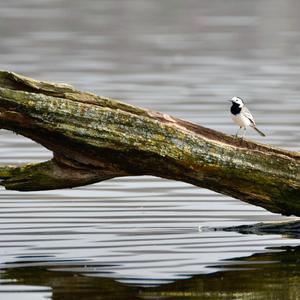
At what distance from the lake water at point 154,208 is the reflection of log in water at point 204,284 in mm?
11

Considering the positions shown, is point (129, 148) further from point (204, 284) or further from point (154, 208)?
point (154, 208)

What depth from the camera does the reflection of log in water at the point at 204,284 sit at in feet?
39.1

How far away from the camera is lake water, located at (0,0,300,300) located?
40.7ft

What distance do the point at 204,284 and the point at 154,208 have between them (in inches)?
137

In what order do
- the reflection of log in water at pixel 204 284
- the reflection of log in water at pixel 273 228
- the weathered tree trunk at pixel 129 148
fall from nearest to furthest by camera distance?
the reflection of log in water at pixel 204 284 < the weathered tree trunk at pixel 129 148 < the reflection of log in water at pixel 273 228

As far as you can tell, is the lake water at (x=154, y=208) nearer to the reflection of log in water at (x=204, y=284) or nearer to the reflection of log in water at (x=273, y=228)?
the reflection of log in water at (x=204, y=284)

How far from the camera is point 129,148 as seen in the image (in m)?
13.0

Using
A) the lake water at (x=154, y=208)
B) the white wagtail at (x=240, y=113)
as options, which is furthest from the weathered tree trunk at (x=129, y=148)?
the white wagtail at (x=240, y=113)

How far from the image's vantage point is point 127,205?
15961mm

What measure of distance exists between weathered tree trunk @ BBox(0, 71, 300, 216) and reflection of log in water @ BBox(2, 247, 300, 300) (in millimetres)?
706

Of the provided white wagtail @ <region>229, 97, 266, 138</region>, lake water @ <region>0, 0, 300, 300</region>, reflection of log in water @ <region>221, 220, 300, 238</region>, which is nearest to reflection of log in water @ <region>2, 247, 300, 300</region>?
lake water @ <region>0, 0, 300, 300</region>

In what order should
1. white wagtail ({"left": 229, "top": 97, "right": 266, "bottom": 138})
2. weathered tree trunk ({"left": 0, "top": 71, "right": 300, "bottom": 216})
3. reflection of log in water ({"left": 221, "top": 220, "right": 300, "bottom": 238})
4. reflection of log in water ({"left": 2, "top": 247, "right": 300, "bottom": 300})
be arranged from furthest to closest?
reflection of log in water ({"left": 221, "top": 220, "right": 300, "bottom": 238}) < white wagtail ({"left": 229, "top": 97, "right": 266, "bottom": 138}) < weathered tree trunk ({"left": 0, "top": 71, "right": 300, "bottom": 216}) < reflection of log in water ({"left": 2, "top": 247, "right": 300, "bottom": 300})

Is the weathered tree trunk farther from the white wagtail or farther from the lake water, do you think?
the white wagtail

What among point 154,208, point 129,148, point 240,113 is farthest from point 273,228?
point 129,148
